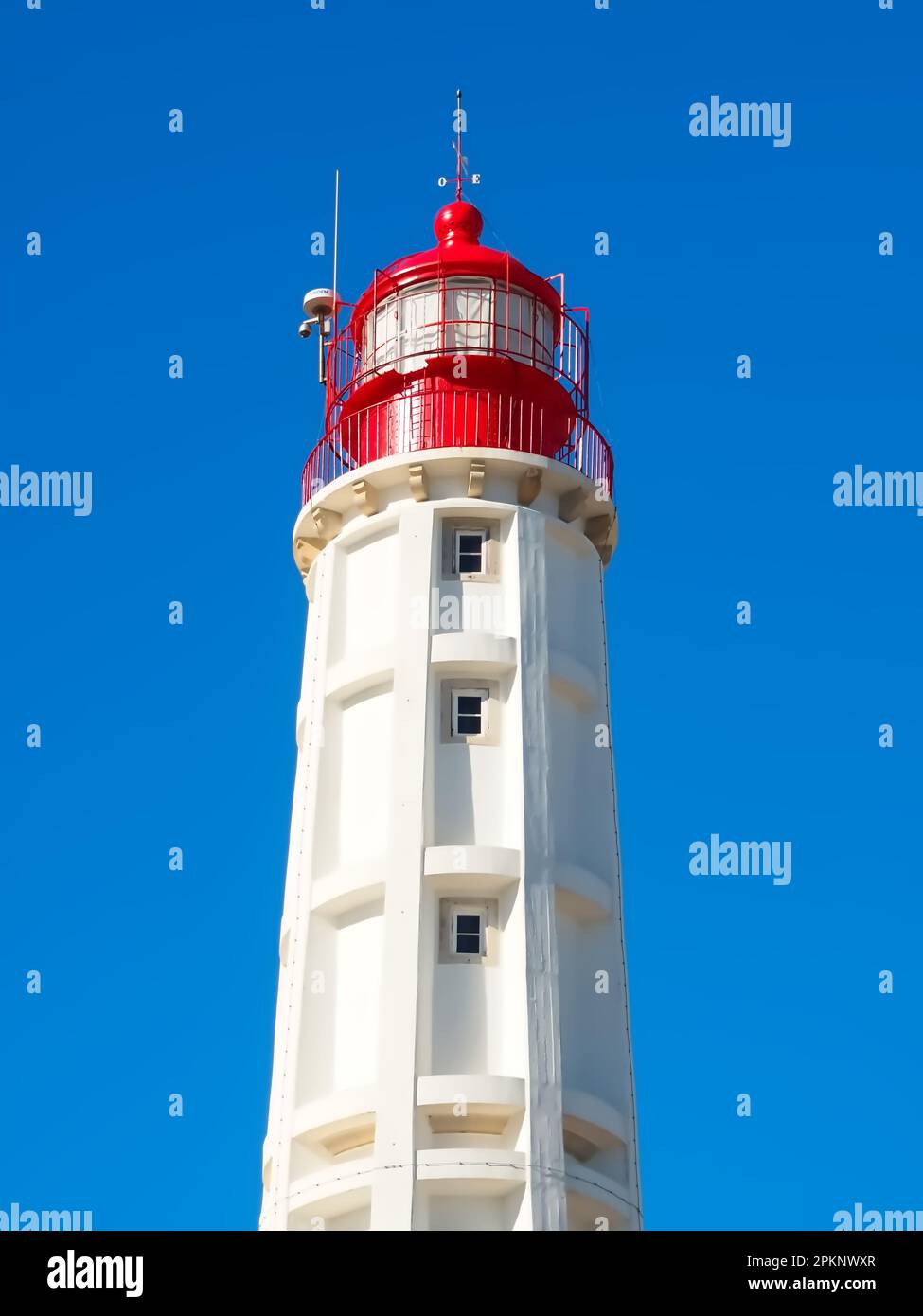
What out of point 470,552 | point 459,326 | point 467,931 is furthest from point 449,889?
point 459,326

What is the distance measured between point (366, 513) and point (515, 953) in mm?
9764

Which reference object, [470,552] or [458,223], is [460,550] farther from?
[458,223]

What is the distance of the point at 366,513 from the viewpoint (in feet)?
152

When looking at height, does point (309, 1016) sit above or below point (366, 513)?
below

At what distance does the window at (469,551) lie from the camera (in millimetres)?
45031

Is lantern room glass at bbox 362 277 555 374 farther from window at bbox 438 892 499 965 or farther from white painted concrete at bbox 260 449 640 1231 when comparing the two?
window at bbox 438 892 499 965

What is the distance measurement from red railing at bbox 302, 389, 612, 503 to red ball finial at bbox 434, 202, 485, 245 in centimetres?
411

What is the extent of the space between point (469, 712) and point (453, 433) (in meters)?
6.12

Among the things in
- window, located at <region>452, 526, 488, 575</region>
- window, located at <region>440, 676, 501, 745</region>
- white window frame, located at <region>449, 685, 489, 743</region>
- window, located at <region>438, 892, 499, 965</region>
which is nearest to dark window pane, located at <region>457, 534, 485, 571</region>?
window, located at <region>452, 526, 488, 575</region>

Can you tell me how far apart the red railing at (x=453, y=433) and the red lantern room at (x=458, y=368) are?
0.06ft

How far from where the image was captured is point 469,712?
1711 inches
